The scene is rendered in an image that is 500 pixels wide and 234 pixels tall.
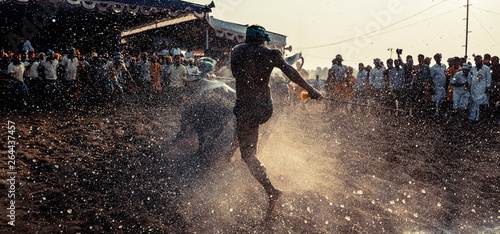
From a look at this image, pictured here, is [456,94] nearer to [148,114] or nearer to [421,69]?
[421,69]

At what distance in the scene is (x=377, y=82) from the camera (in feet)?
36.1

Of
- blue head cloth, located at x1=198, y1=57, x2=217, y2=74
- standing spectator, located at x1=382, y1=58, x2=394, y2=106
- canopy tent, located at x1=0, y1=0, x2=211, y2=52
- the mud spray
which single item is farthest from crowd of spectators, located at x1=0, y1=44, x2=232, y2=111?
standing spectator, located at x1=382, y1=58, x2=394, y2=106

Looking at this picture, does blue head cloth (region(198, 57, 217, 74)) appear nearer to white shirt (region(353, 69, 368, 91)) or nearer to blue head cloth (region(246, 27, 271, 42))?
blue head cloth (region(246, 27, 271, 42))

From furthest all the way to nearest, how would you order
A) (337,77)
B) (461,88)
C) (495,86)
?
(337,77)
(495,86)
(461,88)

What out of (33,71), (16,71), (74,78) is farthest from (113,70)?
(16,71)

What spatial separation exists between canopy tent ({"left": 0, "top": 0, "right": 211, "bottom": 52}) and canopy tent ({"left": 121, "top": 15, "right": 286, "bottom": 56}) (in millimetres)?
414

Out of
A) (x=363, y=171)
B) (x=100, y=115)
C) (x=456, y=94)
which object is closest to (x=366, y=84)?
(x=456, y=94)

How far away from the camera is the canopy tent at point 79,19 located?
441 inches

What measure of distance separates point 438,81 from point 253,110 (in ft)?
29.9

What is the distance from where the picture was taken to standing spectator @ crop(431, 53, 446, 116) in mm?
9945

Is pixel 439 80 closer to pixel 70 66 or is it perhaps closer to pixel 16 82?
pixel 70 66

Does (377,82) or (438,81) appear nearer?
(438,81)

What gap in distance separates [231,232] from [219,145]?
2.41m

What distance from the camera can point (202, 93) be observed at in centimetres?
524
